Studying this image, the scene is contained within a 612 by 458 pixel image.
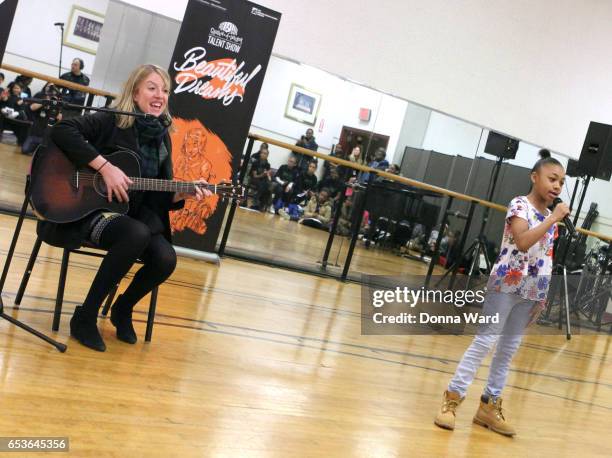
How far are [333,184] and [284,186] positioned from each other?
522mm

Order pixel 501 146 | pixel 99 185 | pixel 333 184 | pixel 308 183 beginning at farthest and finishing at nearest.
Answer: pixel 501 146 → pixel 333 184 → pixel 308 183 → pixel 99 185

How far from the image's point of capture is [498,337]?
3.56 metres

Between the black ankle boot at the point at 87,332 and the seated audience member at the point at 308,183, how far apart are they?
3.76 m

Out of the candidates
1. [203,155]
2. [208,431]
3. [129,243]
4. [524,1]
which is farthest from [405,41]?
[208,431]

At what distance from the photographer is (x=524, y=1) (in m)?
8.67

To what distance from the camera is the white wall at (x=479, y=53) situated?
7.54 metres

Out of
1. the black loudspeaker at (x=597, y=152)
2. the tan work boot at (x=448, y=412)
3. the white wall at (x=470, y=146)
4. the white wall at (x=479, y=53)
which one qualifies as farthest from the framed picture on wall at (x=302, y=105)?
the tan work boot at (x=448, y=412)

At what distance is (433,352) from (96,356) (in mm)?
2773

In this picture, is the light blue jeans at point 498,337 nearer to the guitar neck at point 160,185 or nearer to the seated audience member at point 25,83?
the guitar neck at point 160,185

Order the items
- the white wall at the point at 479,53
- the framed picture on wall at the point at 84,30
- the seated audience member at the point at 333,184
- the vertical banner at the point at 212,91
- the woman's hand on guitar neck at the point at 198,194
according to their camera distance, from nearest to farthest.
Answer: the woman's hand on guitar neck at the point at 198,194
the vertical banner at the point at 212,91
the framed picture on wall at the point at 84,30
the seated audience member at the point at 333,184
the white wall at the point at 479,53

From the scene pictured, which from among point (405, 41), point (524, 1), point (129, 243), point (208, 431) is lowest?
point (208, 431)

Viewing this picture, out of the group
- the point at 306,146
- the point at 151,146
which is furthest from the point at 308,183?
the point at 151,146

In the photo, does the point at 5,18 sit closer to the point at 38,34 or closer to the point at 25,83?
the point at 25,83

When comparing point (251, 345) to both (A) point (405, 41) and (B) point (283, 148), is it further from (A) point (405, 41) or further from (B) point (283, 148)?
(A) point (405, 41)
